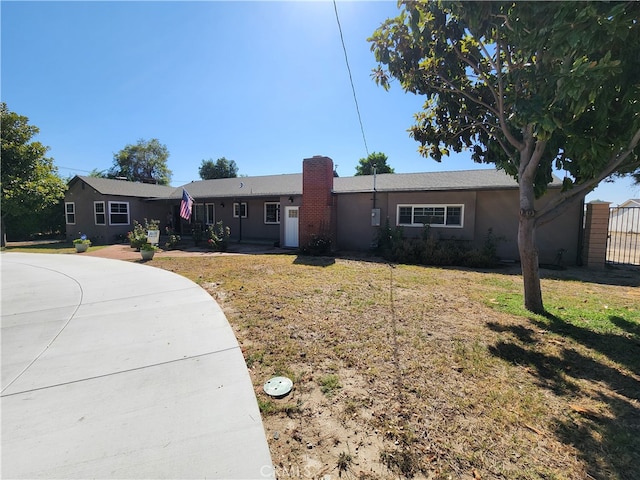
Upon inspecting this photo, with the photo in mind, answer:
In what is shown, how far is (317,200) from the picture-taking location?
13.2m

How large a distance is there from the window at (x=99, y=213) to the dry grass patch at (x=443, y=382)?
17124mm

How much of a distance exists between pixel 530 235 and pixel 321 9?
240 inches

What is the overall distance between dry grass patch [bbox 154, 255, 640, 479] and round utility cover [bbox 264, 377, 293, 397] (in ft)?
0.22

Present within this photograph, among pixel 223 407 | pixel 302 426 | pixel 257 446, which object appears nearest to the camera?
pixel 257 446

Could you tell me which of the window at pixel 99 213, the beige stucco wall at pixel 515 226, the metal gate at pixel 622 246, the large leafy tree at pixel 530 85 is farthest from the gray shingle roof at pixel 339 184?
the large leafy tree at pixel 530 85

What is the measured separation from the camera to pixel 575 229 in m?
10.8

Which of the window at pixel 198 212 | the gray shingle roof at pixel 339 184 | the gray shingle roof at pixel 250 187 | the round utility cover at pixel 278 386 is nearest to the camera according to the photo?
the round utility cover at pixel 278 386

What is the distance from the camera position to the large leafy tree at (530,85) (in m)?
2.96

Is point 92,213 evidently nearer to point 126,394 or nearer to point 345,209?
point 345,209

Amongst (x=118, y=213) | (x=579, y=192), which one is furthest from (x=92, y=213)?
(x=579, y=192)

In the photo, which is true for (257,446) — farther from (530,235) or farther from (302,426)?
(530,235)

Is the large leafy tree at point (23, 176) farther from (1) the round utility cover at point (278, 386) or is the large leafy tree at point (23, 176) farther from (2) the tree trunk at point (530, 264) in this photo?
(2) the tree trunk at point (530, 264)

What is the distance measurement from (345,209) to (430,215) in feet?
12.9

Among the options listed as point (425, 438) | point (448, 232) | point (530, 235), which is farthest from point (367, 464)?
point (448, 232)
